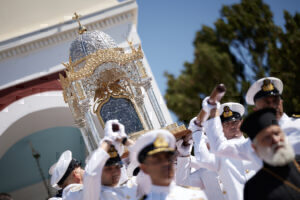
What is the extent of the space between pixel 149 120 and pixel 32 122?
17.0ft

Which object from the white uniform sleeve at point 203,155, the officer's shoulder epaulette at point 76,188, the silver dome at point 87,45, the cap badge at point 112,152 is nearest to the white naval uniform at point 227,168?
the white uniform sleeve at point 203,155

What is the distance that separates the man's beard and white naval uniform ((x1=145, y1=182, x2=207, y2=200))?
59cm

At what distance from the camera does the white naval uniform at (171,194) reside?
2.92 m

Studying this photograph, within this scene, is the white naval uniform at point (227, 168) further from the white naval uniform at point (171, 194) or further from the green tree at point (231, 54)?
the green tree at point (231, 54)

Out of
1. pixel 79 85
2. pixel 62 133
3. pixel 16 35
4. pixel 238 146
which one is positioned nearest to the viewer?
pixel 238 146

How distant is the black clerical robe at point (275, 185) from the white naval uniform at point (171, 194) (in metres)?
0.43

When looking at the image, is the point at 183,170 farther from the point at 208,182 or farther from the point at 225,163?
the point at 225,163

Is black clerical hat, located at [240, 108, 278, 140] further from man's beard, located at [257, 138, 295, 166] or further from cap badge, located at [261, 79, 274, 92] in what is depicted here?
cap badge, located at [261, 79, 274, 92]

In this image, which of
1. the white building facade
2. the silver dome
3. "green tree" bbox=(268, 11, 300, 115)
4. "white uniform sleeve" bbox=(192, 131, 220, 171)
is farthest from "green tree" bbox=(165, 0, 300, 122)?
"white uniform sleeve" bbox=(192, 131, 220, 171)

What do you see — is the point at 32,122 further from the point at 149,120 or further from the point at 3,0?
the point at 149,120

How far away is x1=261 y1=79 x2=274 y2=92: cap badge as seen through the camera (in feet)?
12.2

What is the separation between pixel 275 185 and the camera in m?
2.98

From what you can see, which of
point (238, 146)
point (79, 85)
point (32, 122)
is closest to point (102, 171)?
point (238, 146)

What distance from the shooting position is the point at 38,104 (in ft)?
32.9
